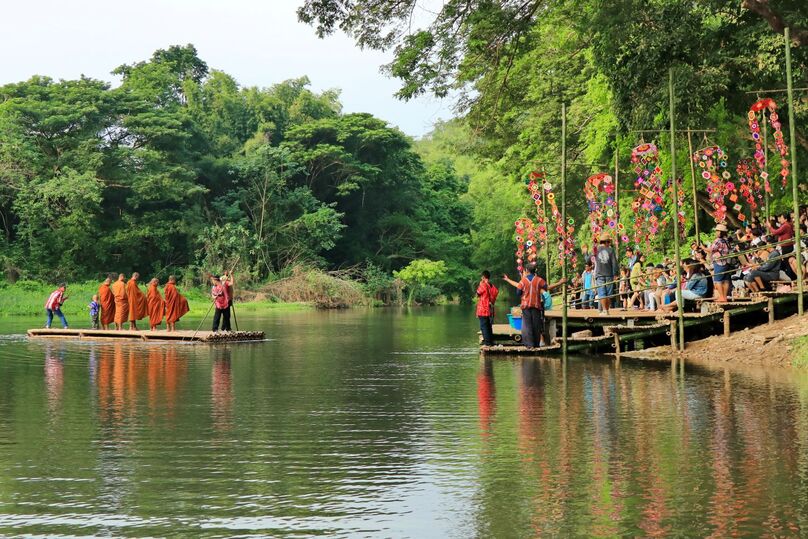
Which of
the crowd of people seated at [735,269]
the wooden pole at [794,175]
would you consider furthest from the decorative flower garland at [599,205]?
the wooden pole at [794,175]

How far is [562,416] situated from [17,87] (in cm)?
5329

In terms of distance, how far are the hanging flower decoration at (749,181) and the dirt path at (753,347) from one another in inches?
254

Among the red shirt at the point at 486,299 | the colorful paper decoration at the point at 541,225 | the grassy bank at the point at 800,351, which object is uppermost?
the colorful paper decoration at the point at 541,225

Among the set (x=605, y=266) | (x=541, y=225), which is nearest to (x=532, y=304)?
(x=605, y=266)

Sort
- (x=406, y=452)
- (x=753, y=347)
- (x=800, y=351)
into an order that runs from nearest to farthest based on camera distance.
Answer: (x=406, y=452) < (x=800, y=351) < (x=753, y=347)

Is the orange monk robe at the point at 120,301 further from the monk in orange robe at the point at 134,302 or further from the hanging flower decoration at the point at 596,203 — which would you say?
the hanging flower decoration at the point at 596,203

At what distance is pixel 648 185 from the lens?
28297mm

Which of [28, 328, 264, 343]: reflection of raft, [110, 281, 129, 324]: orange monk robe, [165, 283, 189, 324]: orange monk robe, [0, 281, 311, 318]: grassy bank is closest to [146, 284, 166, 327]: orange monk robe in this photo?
[165, 283, 189, 324]: orange monk robe

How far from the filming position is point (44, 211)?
5750 cm

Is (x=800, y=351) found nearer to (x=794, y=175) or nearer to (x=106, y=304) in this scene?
(x=794, y=175)

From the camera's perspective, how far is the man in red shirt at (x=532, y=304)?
72.5 ft

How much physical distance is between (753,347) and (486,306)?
5.40 meters

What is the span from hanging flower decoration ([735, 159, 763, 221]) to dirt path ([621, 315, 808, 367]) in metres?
6.44

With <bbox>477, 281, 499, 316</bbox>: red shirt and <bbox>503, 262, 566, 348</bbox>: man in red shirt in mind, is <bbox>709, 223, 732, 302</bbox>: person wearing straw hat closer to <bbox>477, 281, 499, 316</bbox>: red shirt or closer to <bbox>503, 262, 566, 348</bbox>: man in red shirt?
<bbox>503, 262, 566, 348</bbox>: man in red shirt
